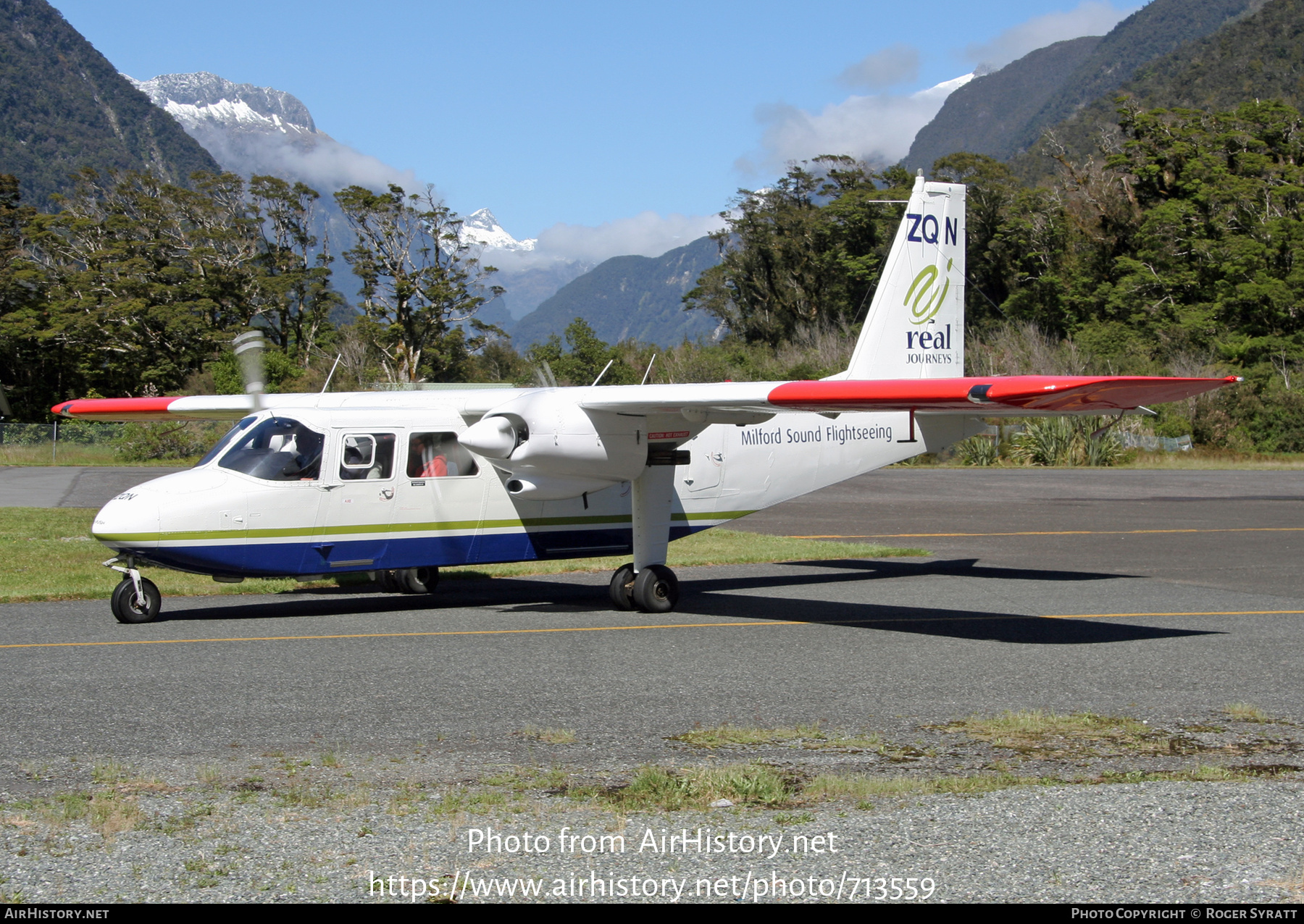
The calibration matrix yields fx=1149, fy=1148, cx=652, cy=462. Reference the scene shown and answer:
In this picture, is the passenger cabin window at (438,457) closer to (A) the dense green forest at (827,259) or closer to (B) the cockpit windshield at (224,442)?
(B) the cockpit windshield at (224,442)

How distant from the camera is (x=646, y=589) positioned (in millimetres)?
12820

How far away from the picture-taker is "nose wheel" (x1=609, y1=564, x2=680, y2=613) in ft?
42.1

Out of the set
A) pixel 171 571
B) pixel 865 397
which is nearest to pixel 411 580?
pixel 171 571

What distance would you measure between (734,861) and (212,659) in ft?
21.2

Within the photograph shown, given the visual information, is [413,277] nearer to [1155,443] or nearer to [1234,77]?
[1155,443]

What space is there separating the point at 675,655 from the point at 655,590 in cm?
264

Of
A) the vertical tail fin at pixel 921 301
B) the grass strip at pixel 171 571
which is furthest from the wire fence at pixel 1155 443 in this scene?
the vertical tail fin at pixel 921 301

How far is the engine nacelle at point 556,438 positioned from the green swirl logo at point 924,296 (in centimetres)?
489

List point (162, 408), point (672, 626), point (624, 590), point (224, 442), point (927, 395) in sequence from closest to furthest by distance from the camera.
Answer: point (927, 395) → point (672, 626) → point (224, 442) → point (624, 590) → point (162, 408)

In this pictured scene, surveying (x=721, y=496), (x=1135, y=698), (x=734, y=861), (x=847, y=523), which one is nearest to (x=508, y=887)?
(x=734, y=861)

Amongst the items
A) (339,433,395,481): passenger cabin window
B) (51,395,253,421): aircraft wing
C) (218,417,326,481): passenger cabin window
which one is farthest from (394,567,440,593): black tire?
(51,395,253,421): aircraft wing

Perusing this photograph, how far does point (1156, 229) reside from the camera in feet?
187

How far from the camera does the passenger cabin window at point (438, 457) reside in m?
12.7
